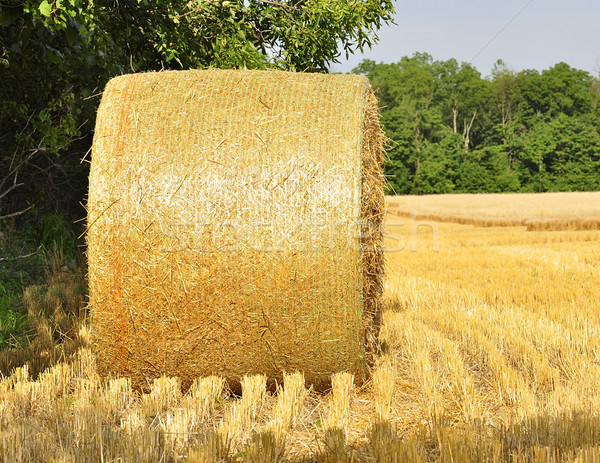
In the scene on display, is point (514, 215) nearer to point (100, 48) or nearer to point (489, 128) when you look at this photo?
point (100, 48)

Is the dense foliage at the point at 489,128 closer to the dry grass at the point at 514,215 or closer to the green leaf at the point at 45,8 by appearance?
the dry grass at the point at 514,215

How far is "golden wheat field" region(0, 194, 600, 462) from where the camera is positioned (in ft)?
9.43

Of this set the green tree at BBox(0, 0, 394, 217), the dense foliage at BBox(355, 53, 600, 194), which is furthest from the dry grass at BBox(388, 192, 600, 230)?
the dense foliage at BBox(355, 53, 600, 194)

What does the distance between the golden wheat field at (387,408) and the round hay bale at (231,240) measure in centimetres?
23

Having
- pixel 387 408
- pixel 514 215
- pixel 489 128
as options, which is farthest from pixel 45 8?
pixel 489 128

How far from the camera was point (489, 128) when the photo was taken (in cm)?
5888

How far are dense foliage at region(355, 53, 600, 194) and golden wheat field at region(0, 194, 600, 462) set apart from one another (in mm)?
37726

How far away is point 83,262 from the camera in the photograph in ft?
29.0

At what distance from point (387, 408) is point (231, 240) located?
1.55 metres

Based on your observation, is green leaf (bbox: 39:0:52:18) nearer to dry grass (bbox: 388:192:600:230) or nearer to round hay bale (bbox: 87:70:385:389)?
round hay bale (bbox: 87:70:385:389)

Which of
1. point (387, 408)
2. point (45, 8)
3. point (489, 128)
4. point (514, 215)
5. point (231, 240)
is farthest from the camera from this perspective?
point (489, 128)

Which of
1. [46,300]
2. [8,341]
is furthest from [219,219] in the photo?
[46,300]

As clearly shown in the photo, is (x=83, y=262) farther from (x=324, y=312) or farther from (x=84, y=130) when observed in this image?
(x=324, y=312)

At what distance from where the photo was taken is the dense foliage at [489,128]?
48719 millimetres
